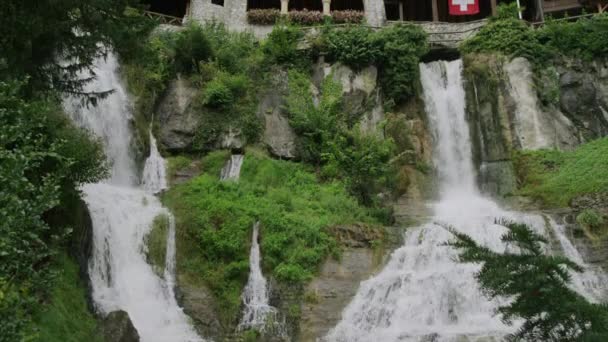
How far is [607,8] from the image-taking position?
3195 centimetres

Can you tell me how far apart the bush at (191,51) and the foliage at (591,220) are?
1514 cm

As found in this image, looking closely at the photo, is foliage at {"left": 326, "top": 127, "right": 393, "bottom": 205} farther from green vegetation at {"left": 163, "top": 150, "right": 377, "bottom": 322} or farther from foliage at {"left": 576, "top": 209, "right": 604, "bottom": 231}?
foliage at {"left": 576, "top": 209, "right": 604, "bottom": 231}

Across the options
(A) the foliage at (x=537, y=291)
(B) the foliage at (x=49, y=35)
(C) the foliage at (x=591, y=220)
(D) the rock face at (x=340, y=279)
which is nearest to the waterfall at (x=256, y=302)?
(D) the rock face at (x=340, y=279)

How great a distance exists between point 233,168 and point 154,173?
107 inches

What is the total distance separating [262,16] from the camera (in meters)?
31.4

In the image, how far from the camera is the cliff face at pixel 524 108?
25.2 meters

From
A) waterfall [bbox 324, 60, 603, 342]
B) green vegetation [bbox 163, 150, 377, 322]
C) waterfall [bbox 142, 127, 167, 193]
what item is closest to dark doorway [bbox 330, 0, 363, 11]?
waterfall [bbox 142, 127, 167, 193]

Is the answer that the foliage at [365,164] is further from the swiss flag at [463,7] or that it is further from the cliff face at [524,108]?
the swiss flag at [463,7]

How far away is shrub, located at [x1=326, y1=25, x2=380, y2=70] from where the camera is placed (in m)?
27.2

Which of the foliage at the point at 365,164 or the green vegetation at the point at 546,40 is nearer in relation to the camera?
the foliage at the point at 365,164

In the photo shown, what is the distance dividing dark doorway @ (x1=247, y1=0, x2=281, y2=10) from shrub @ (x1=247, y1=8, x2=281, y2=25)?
3.45m

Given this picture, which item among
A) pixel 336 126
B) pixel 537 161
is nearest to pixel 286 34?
pixel 336 126

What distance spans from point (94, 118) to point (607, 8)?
25013mm

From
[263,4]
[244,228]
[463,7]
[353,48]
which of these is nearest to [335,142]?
[353,48]
